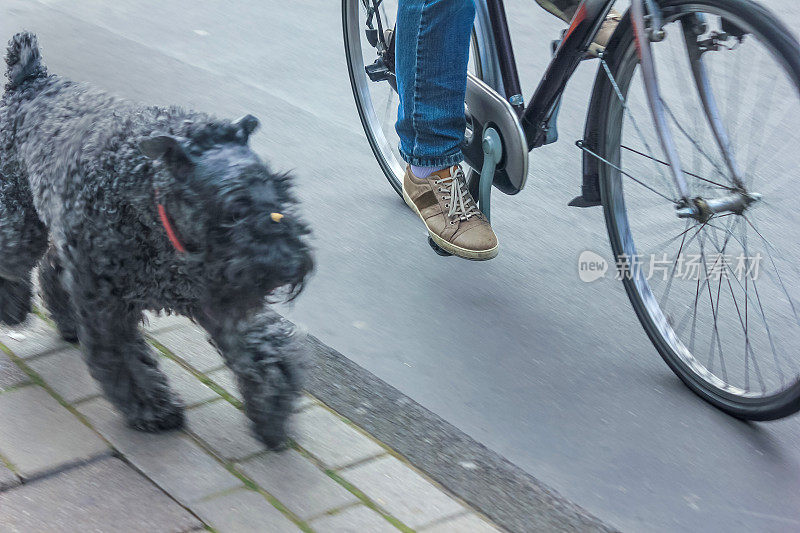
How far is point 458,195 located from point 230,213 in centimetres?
161

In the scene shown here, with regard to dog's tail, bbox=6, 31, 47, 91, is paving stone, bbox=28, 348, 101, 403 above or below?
below

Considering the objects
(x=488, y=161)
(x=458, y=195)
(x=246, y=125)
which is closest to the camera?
(x=246, y=125)

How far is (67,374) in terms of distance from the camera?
3.17m

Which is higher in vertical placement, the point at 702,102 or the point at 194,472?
the point at 702,102

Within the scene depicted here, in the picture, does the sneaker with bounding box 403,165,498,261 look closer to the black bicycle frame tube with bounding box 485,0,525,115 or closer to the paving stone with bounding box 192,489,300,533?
the black bicycle frame tube with bounding box 485,0,525,115

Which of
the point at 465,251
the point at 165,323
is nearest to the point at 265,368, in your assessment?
the point at 165,323

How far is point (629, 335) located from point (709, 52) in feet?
3.66

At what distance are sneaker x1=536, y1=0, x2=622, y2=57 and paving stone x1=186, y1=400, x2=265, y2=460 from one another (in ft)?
5.67

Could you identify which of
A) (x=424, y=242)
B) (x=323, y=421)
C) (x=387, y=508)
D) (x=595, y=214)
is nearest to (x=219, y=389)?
(x=323, y=421)

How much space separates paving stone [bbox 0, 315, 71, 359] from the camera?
3297mm

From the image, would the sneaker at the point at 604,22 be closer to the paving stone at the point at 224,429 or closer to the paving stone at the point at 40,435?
the paving stone at the point at 224,429

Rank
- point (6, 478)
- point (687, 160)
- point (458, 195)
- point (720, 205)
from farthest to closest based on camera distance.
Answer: point (458, 195) < point (687, 160) < point (720, 205) < point (6, 478)

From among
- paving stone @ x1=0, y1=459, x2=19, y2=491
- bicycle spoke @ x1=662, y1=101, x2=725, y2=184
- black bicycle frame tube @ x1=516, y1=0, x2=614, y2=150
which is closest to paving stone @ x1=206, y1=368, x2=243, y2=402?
paving stone @ x1=0, y1=459, x2=19, y2=491

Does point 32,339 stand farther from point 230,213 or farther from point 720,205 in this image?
point 720,205
